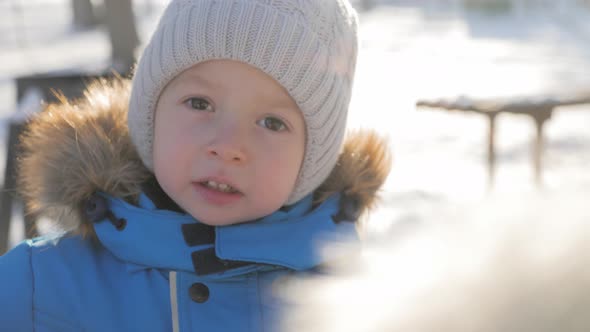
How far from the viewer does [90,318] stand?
141cm

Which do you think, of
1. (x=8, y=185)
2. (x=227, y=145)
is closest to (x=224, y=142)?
(x=227, y=145)

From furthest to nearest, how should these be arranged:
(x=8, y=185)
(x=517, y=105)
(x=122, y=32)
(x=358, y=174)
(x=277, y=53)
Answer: (x=122, y=32)
(x=517, y=105)
(x=8, y=185)
(x=358, y=174)
(x=277, y=53)

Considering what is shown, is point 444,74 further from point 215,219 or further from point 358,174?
point 215,219

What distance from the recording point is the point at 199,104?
1479 millimetres

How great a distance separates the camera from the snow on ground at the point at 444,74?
196 inches

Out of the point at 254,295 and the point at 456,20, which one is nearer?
the point at 254,295

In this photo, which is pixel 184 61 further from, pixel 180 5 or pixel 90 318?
pixel 90 318

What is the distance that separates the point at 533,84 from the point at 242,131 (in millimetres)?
6799

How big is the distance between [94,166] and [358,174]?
68 centimetres

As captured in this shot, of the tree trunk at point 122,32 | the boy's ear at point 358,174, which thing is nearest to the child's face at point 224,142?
the boy's ear at point 358,174

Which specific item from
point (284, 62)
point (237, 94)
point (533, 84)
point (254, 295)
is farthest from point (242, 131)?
point (533, 84)

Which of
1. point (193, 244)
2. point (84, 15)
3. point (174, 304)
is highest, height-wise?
point (84, 15)

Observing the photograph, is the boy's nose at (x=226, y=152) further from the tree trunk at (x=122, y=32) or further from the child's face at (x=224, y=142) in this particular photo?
the tree trunk at (x=122, y=32)

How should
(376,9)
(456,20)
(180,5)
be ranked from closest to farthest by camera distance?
(180,5)
(456,20)
(376,9)
